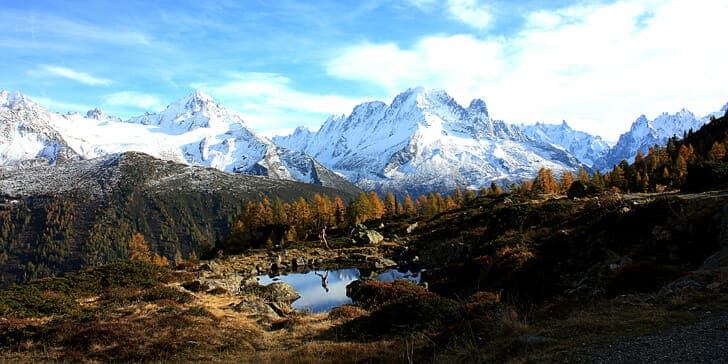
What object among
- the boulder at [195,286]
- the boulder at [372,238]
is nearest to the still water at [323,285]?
the boulder at [195,286]

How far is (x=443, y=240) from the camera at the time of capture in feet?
167

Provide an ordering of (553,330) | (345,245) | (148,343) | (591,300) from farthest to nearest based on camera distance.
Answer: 1. (345,245)
2. (148,343)
3. (591,300)
4. (553,330)

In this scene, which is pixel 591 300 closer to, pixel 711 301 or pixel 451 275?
pixel 711 301

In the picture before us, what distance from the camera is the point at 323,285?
44.7m

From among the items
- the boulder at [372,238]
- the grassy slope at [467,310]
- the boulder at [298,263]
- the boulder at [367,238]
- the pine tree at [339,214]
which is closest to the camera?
the grassy slope at [467,310]

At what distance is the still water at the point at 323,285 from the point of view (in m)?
35.3

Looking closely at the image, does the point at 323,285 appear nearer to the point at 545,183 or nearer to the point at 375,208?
the point at 375,208

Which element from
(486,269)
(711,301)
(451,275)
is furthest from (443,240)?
(711,301)

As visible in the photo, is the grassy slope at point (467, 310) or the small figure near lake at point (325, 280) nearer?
the grassy slope at point (467, 310)

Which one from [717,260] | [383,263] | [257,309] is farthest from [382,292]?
[383,263]

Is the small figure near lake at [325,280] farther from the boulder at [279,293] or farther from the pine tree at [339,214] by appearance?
the pine tree at [339,214]

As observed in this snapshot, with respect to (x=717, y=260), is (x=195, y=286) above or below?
below

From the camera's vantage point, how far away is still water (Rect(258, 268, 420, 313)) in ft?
116

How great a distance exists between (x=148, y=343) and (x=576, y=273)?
20.9 metres
